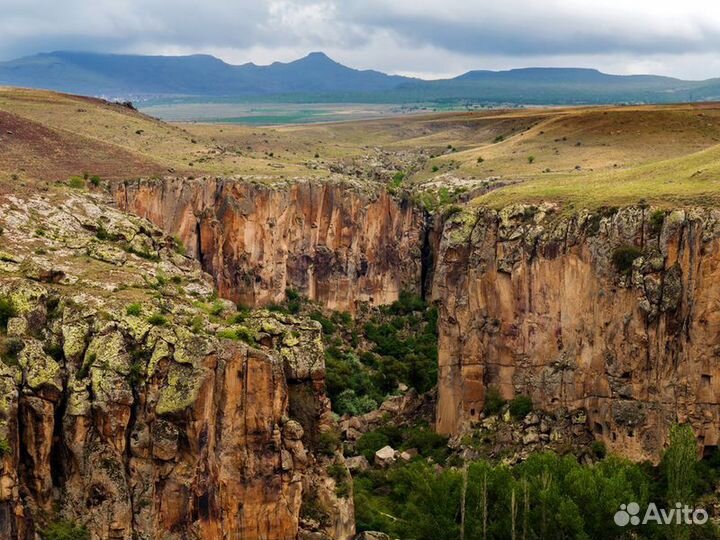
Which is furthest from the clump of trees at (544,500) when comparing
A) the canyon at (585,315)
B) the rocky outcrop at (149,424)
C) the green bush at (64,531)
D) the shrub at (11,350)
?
the shrub at (11,350)

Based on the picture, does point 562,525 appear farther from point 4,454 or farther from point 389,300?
point 389,300

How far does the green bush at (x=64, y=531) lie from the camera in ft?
92.0

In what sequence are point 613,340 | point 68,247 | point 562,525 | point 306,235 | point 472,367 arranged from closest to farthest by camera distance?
point 562,525 → point 68,247 → point 613,340 → point 472,367 → point 306,235

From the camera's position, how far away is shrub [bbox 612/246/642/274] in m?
48.1

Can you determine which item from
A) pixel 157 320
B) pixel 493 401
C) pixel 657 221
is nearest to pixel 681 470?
pixel 657 221

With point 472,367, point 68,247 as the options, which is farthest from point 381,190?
point 68,247

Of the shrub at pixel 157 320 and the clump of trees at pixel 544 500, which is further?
the clump of trees at pixel 544 500

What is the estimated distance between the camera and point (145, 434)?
95.7ft

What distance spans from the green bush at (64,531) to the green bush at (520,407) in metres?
28.5

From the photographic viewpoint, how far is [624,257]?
4828 centimetres

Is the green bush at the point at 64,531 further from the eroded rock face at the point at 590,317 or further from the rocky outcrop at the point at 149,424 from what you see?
the eroded rock face at the point at 590,317

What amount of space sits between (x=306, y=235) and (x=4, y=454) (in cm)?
5662

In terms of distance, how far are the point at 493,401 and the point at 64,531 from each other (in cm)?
3015

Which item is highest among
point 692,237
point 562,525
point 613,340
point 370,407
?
point 692,237
